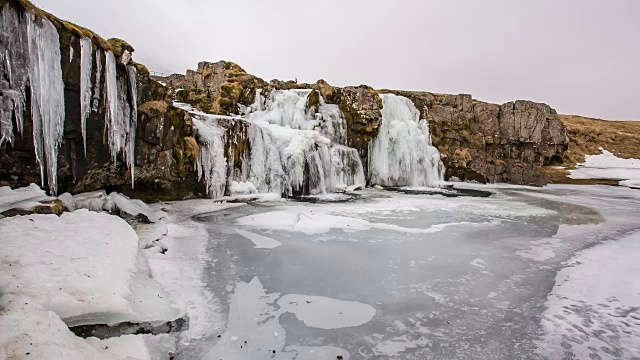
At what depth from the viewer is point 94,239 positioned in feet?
16.7

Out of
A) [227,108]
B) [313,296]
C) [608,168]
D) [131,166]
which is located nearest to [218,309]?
[313,296]

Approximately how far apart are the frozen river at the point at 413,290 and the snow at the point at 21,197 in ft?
9.98

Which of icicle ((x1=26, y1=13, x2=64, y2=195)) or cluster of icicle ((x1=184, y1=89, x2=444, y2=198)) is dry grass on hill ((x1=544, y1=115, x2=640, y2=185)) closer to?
cluster of icicle ((x1=184, y1=89, x2=444, y2=198))

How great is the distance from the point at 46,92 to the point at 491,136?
1195 inches

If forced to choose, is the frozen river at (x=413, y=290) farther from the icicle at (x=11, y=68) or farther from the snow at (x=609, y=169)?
the snow at (x=609, y=169)

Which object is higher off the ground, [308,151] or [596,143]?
[596,143]

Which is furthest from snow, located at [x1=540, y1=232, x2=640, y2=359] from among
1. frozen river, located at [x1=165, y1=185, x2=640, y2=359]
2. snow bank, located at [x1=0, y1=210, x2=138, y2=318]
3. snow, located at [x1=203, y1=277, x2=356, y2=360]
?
snow bank, located at [x1=0, y1=210, x2=138, y2=318]

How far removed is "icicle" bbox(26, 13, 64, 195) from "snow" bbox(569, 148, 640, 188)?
32887 mm

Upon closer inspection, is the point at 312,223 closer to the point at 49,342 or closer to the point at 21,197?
the point at 21,197

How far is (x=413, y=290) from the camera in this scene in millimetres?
4961

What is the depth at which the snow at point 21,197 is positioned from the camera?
234 inches

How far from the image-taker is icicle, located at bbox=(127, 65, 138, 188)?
10391 millimetres

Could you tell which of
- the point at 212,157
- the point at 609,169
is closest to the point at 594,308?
the point at 212,157

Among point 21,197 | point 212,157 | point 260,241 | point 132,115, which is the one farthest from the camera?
point 212,157
